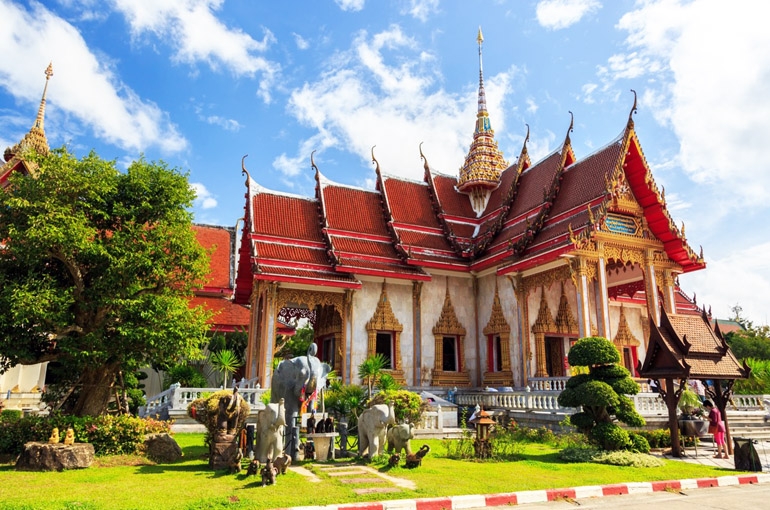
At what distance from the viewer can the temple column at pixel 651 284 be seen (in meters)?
15.4

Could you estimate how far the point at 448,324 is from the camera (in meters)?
17.8

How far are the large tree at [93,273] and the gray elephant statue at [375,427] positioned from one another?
346 cm

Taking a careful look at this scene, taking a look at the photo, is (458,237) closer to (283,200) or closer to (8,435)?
(283,200)

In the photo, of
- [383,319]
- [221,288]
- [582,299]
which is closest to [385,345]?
[383,319]

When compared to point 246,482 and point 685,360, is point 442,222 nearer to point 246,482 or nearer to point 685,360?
point 685,360

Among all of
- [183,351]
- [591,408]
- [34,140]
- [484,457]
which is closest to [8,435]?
[183,351]

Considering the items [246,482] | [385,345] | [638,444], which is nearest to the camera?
[246,482]

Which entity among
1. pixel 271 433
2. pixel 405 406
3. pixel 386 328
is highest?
pixel 386 328

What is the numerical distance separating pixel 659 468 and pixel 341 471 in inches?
190

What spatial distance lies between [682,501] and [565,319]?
10.9 metres

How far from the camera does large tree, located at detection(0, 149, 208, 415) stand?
339 inches

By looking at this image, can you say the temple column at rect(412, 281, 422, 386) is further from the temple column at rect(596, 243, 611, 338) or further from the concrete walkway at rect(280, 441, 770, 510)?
the concrete walkway at rect(280, 441, 770, 510)

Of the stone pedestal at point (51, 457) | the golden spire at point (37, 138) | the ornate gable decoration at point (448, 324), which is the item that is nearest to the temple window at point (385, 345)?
the ornate gable decoration at point (448, 324)

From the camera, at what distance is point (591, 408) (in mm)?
9211
